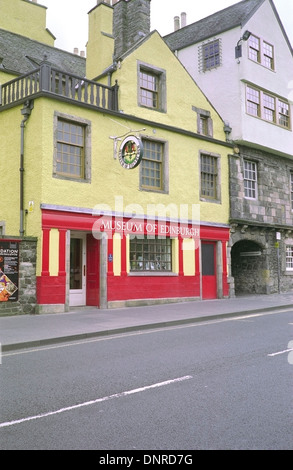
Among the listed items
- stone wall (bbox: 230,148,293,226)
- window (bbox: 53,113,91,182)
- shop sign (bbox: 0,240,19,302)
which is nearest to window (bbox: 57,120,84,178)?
window (bbox: 53,113,91,182)

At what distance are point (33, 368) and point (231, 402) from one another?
3319mm

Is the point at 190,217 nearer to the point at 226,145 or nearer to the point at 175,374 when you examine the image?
the point at 226,145

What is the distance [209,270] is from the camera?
18844 mm

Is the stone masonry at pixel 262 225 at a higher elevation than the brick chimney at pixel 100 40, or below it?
below

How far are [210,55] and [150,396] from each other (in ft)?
64.7

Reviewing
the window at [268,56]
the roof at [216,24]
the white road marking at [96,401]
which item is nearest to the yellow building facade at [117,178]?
the roof at [216,24]

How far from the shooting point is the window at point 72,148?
14297mm

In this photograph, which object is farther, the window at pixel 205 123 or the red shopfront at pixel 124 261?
the window at pixel 205 123

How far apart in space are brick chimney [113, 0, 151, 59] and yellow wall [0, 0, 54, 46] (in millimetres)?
6194

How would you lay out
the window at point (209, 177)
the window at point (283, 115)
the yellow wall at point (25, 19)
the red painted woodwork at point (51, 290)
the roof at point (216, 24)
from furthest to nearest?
the window at point (283, 115) → the yellow wall at point (25, 19) → the roof at point (216, 24) → the window at point (209, 177) → the red painted woodwork at point (51, 290)

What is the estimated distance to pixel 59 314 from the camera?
43.7 ft

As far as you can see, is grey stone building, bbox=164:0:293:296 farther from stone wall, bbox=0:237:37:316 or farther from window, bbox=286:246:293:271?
stone wall, bbox=0:237:37:316

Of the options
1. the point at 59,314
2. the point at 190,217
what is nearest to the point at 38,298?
the point at 59,314

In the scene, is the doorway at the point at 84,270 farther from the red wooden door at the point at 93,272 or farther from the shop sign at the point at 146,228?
the shop sign at the point at 146,228
